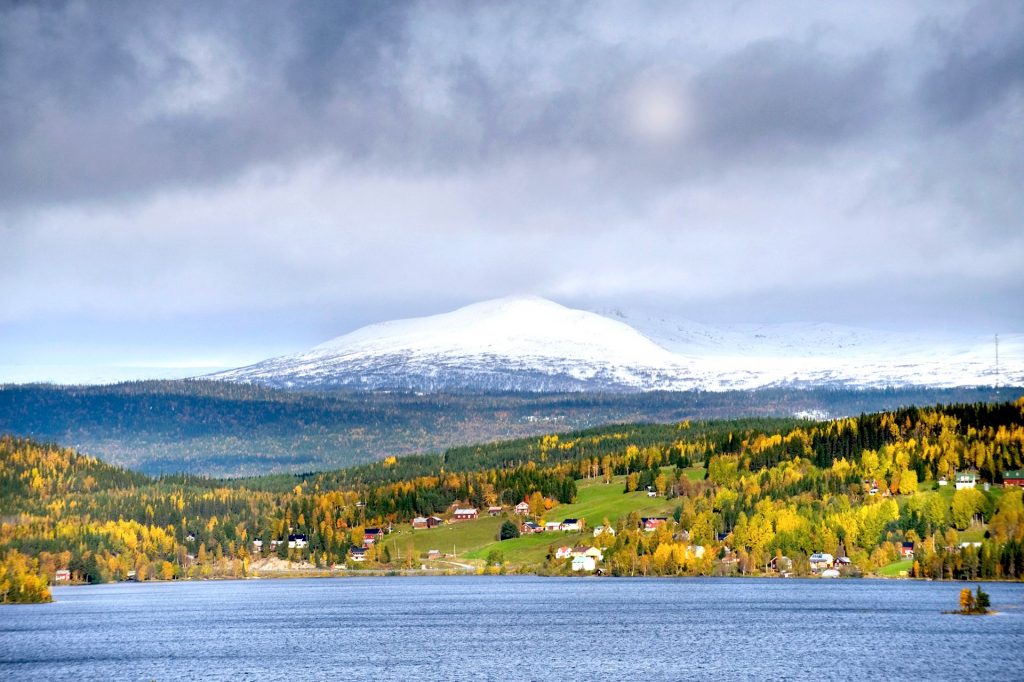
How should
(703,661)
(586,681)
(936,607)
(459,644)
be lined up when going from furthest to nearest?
(936,607)
(459,644)
(703,661)
(586,681)

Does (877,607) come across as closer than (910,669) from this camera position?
No

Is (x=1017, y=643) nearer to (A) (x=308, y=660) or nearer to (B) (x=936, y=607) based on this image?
(B) (x=936, y=607)

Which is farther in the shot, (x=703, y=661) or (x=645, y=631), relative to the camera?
(x=645, y=631)

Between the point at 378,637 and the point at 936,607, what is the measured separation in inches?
2823

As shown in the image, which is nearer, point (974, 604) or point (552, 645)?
point (552, 645)

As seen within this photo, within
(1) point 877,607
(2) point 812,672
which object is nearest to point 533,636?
(2) point 812,672

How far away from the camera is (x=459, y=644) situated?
15788 cm

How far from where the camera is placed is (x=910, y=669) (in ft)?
433

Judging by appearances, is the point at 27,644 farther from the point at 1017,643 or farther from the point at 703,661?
the point at 1017,643

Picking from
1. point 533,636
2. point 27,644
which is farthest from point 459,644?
point 27,644

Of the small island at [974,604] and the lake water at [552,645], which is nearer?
the lake water at [552,645]

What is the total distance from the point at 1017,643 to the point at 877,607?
48921mm

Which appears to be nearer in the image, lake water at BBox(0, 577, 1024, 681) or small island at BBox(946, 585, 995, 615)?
lake water at BBox(0, 577, 1024, 681)

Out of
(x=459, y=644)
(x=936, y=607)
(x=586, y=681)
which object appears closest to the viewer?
(x=586, y=681)
